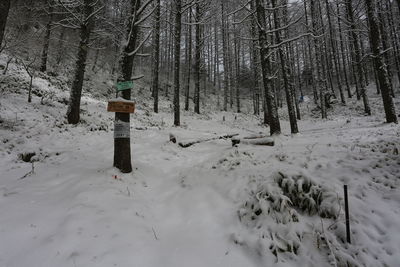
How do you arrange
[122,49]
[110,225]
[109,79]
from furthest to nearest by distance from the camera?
[109,79]
[122,49]
[110,225]

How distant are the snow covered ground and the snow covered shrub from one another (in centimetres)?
2

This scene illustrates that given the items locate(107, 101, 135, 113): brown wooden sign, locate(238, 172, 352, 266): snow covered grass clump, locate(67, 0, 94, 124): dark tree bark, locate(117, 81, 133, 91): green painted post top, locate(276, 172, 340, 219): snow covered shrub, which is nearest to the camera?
locate(238, 172, 352, 266): snow covered grass clump

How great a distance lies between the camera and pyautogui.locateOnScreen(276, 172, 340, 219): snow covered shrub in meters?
3.60

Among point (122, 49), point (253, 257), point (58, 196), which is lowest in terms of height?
point (253, 257)

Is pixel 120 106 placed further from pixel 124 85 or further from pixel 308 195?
pixel 308 195

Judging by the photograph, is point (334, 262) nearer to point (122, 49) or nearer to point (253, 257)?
point (253, 257)

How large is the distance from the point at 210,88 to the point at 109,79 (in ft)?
65.6

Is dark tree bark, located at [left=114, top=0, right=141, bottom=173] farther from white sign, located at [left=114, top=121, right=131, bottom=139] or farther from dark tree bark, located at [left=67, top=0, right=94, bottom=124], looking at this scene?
dark tree bark, located at [left=67, top=0, right=94, bottom=124]

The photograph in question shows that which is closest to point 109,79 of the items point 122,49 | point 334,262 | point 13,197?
point 122,49

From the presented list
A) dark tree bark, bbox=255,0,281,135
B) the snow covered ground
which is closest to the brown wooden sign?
the snow covered ground

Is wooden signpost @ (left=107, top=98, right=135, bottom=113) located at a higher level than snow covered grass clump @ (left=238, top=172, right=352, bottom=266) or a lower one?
higher

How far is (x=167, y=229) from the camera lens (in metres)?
3.99

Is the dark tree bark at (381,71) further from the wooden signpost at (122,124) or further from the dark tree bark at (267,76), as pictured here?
the wooden signpost at (122,124)

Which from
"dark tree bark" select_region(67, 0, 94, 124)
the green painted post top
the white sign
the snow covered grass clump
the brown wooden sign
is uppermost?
"dark tree bark" select_region(67, 0, 94, 124)
